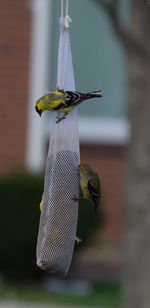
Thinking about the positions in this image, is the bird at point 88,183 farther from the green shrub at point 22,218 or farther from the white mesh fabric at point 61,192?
the green shrub at point 22,218

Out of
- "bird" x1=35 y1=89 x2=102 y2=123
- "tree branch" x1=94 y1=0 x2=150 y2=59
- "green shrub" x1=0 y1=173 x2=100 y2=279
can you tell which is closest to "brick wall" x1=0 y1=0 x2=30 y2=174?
"green shrub" x1=0 y1=173 x2=100 y2=279

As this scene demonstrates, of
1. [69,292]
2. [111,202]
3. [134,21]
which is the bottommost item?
A: [69,292]

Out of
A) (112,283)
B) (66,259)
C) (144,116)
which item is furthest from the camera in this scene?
(112,283)

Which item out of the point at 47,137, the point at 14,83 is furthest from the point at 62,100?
the point at 47,137

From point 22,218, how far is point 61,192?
7656mm

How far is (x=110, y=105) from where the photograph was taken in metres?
14.3

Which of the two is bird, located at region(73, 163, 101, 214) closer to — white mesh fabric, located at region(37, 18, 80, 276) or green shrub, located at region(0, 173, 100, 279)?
white mesh fabric, located at region(37, 18, 80, 276)

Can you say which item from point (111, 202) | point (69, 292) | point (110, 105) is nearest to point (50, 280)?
point (69, 292)

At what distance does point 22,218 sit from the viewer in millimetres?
11977

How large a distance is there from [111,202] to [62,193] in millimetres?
9384

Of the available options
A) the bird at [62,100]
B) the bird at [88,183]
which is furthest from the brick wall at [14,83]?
the bird at [62,100]

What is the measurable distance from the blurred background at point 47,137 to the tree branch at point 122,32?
3601mm

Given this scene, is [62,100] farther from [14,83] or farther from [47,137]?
[47,137]

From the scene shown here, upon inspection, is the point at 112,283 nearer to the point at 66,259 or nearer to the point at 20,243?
the point at 20,243
